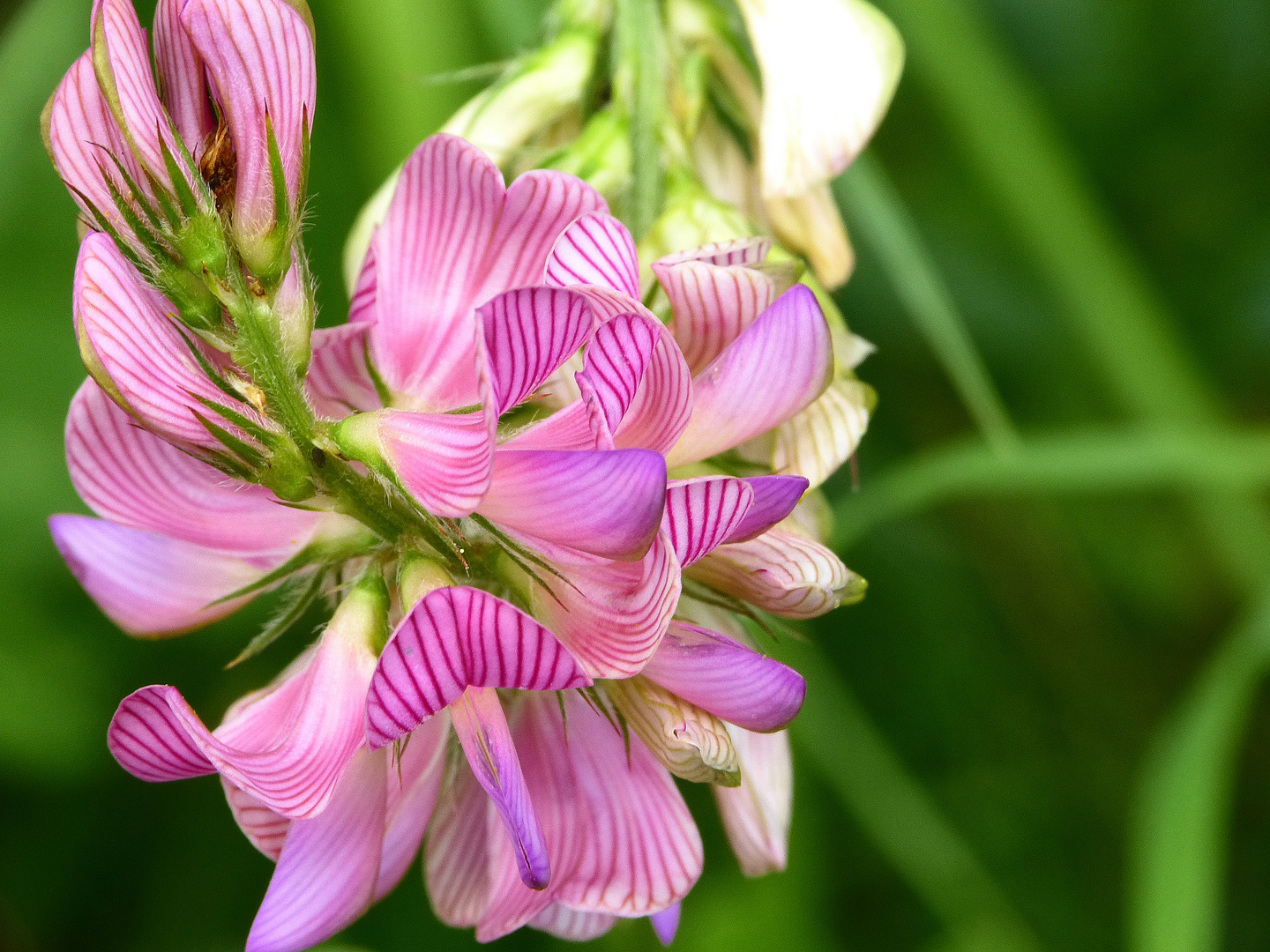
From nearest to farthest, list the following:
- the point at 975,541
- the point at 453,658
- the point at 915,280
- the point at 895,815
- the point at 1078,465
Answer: the point at 453,658
the point at 915,280
the point at 1078,465
the point at 895,815
the point at 975,541

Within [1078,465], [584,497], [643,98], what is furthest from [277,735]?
[1078,465]

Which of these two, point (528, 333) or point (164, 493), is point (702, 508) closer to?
point (528, 333)

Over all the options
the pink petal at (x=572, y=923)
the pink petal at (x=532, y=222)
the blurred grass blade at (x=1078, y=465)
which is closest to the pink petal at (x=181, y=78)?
the pink petal at (x=532, y=222)

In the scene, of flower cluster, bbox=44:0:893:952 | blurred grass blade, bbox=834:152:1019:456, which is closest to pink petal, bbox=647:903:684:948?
flower cluster, bbox=44:0:893:952

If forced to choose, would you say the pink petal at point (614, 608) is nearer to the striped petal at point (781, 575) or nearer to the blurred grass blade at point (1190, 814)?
the striped petal at point (781, 575)

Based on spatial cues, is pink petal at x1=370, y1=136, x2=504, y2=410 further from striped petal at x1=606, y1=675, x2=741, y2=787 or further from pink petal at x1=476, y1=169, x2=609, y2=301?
striped petal at x1=606, y1=675, x2=741, y2=787

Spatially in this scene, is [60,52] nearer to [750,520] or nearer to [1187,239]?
[750,520]

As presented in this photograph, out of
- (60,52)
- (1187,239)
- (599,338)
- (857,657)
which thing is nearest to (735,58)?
(599,338)
